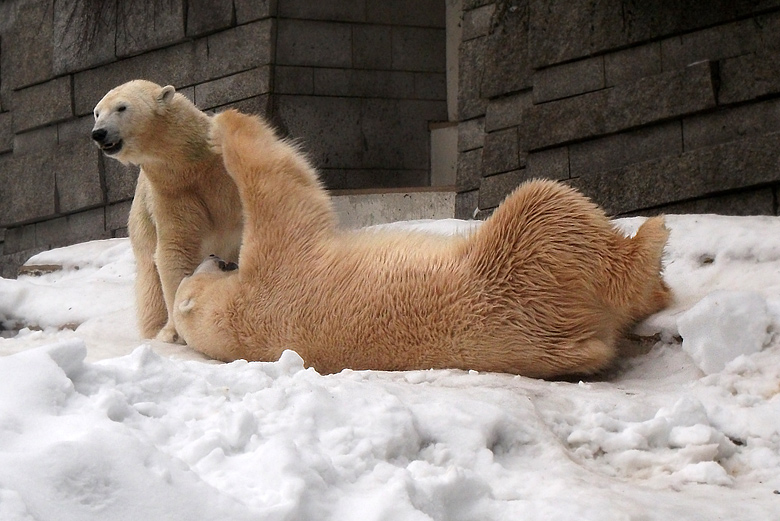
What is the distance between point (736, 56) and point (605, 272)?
2.94m

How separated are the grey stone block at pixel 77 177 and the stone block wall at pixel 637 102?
153 inches

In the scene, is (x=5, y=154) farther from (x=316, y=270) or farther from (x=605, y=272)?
(x=605, y=272)

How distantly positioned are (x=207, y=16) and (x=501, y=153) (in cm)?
306

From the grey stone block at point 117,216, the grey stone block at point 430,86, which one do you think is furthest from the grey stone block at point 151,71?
the grey stone block at point 430,86

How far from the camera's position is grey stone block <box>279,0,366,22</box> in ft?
26.7

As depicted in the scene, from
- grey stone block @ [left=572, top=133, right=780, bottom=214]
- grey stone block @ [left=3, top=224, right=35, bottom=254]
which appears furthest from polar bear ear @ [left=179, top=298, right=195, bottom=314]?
grey stone block @ [left=3, top=224, right=35, bottom=254]

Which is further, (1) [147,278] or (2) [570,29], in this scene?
(2) [570,29]

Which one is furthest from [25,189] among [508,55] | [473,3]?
[508,55]

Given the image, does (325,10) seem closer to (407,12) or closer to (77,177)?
(407,12)

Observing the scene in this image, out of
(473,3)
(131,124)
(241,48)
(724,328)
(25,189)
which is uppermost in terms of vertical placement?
(473,3)

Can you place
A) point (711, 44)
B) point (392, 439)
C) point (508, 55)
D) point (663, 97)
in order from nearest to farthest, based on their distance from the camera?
point (392, 439) < point (711, 44) < point (663, 97) < point (508, 55)

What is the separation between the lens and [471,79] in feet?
23.8

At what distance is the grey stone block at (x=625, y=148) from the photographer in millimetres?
5605

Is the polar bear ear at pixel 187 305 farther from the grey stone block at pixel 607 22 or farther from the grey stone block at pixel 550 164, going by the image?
the grey stone block at pixel 607 22
